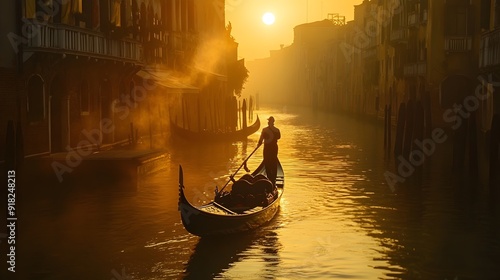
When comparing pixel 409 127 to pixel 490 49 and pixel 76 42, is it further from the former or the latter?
pixel 76 42

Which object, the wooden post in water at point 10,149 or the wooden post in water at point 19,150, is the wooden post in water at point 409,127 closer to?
the wooden post in water at point 19,150

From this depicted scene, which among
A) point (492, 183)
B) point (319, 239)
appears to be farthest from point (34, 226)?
point (492, 183)

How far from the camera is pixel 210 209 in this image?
1225 cm

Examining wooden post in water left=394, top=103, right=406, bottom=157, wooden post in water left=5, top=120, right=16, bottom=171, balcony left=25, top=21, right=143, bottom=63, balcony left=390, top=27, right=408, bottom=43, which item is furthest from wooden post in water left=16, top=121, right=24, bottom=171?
balcony left=390, top=27, right=408, bottom=43

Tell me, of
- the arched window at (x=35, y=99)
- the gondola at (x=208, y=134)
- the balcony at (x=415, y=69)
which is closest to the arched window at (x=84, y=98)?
the arched window at (x=35, y=99)

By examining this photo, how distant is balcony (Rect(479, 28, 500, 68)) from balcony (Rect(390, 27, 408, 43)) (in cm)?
1407

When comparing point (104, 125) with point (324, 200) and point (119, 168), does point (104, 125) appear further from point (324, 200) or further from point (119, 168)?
point (324, 200)

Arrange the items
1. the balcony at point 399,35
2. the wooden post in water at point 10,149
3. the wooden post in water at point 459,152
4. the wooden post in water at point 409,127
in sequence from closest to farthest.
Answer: the wooden post in water at point 10,149 → the wooden post in water at point 459,152 → the wooden post in water at point 409,127 → the balcony at point 399,35

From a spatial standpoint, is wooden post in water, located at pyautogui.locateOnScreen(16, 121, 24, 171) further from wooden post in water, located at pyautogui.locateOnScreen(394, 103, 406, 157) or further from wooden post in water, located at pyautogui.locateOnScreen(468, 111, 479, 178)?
wooden post in water, located at pyautogui.locateOnScreen(394, 103, 406, 157)

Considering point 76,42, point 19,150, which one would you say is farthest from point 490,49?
point 19,150

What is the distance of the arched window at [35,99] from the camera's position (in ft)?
68.2

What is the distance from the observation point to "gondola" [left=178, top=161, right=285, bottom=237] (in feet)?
38.1

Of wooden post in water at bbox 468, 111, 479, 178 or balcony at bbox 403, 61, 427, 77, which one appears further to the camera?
balcony at bbox 403, 61, 427, 77

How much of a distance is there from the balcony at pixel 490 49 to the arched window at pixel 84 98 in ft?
43.6
